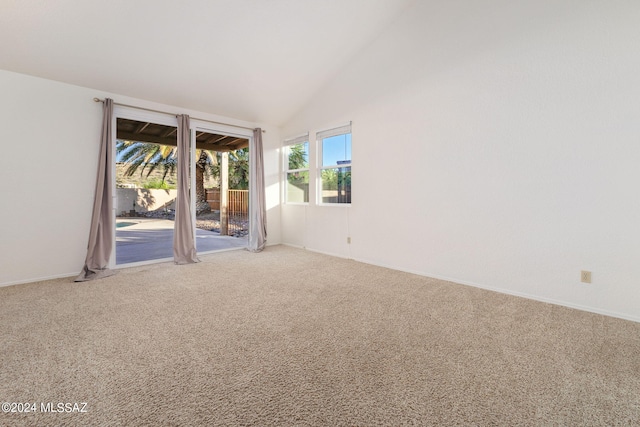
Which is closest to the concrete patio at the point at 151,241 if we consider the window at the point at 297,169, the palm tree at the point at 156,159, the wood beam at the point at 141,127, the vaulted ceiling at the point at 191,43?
the palm tree at the point at 156,159

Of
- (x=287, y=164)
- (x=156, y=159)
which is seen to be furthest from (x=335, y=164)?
(x=156, y=159)

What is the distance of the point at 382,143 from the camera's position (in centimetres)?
387

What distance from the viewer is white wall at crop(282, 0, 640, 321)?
228cm

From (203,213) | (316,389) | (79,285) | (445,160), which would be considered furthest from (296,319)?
(203,213)

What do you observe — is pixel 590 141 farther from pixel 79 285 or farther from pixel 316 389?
pixel 79 285

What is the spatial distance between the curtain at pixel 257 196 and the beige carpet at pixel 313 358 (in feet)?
7.18

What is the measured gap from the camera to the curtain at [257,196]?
5.09m

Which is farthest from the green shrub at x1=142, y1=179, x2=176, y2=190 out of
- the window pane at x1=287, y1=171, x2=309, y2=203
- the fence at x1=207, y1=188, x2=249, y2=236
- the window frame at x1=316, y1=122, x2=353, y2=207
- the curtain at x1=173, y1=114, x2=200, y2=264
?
the window frame at x1=316, y1=122, x2=353, y2=207

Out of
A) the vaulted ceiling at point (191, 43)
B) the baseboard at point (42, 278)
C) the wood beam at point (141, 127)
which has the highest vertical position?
the vaulted ceiling at point (191, 43)

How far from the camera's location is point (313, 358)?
1.67m

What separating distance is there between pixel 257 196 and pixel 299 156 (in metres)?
1.09

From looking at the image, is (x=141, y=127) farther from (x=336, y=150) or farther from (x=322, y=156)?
(x=336, y=150)

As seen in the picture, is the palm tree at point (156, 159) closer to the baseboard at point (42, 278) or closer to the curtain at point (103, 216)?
the curtain at point (103, 216)

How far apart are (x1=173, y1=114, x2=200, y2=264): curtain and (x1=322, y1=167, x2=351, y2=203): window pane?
2.18 meters
